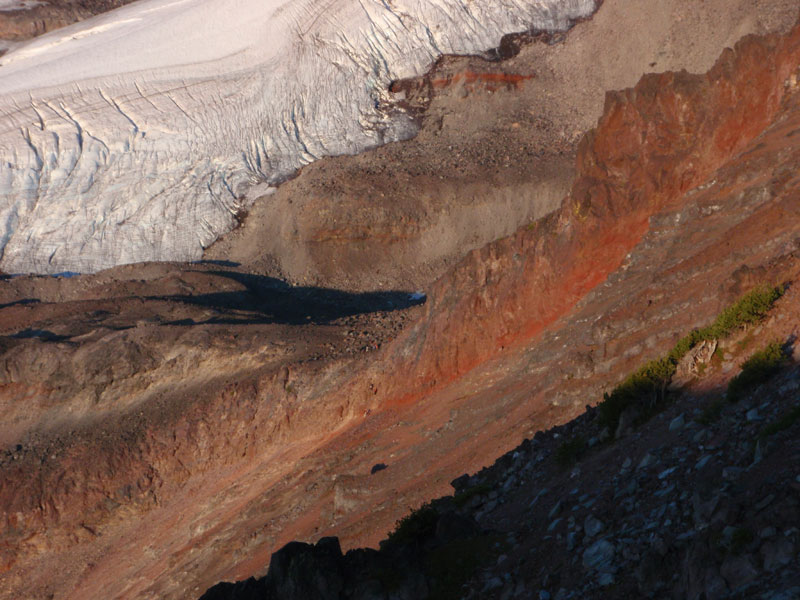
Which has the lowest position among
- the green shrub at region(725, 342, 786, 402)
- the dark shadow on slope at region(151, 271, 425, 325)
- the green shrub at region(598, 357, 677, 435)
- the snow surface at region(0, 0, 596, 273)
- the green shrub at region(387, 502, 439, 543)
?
the dark shadow on slope at region(151, 271, 425, 325)

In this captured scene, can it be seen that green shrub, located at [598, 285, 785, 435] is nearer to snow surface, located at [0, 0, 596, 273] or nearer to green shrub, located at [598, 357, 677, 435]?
green shrub, located at [598, 357, 677, 435]

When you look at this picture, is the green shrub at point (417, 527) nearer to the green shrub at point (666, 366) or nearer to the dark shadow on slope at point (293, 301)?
the green shrub at point (666, 366)

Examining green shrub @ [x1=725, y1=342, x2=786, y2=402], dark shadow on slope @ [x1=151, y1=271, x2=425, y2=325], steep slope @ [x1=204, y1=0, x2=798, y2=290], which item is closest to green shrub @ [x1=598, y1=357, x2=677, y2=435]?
A: green shrub @ [x1=725, y1=342, x2=786, y2=402]

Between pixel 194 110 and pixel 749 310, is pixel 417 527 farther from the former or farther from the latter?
pixel 194 110

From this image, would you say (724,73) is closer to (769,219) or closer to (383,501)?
(769,219)

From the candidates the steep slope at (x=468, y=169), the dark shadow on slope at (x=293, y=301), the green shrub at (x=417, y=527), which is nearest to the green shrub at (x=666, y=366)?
the green shrub at (x=417, y=527)

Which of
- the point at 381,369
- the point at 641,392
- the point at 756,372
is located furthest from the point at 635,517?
the point at 381,369

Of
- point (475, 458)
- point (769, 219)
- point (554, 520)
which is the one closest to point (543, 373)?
point (475, 458)
